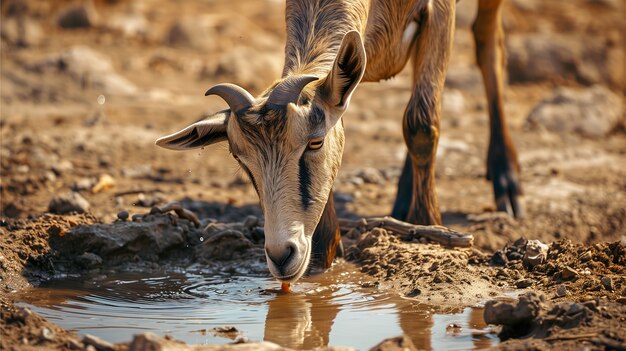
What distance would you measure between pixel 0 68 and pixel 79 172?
438cm

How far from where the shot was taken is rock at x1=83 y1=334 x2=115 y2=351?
211 inches

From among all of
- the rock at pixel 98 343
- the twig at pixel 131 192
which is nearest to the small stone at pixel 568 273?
the rock at pixel 98 343

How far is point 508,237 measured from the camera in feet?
30.5

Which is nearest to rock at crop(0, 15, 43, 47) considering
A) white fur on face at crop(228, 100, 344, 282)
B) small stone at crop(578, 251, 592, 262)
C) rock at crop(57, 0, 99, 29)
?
rock at crop(57, 0, 99, 29)

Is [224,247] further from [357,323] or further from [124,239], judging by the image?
[357,323]

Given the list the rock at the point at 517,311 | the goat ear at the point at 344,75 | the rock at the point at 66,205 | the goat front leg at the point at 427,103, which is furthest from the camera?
the rock at the point at 66,205

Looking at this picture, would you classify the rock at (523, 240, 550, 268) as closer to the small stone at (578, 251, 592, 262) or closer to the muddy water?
the small stone at (578, 251, 592, 262)

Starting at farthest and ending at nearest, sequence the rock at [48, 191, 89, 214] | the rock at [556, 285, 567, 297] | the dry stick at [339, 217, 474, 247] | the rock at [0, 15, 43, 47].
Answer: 1. the rock at [0, 15, 43, 47]
2. the rock at [48, 191, 89, 214]
3. the dry stick at [339, 217, 474, 247]
4. the rock at [556, 285, 567, 297]

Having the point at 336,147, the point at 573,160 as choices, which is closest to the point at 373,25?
the point at 336,147

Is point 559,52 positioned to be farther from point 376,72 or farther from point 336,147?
point 336,147

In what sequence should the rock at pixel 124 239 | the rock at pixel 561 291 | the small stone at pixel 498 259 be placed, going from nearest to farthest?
1. the rock at pixel 561 291
2. the small stone at pixel 498 259
3. the rock at pixel 124 239

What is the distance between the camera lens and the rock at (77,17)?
18.3m

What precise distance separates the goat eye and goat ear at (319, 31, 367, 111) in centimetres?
27

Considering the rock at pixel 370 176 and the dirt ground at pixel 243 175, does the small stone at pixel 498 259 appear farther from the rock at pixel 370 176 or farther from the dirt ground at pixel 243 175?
the rock at pixel 370 176
